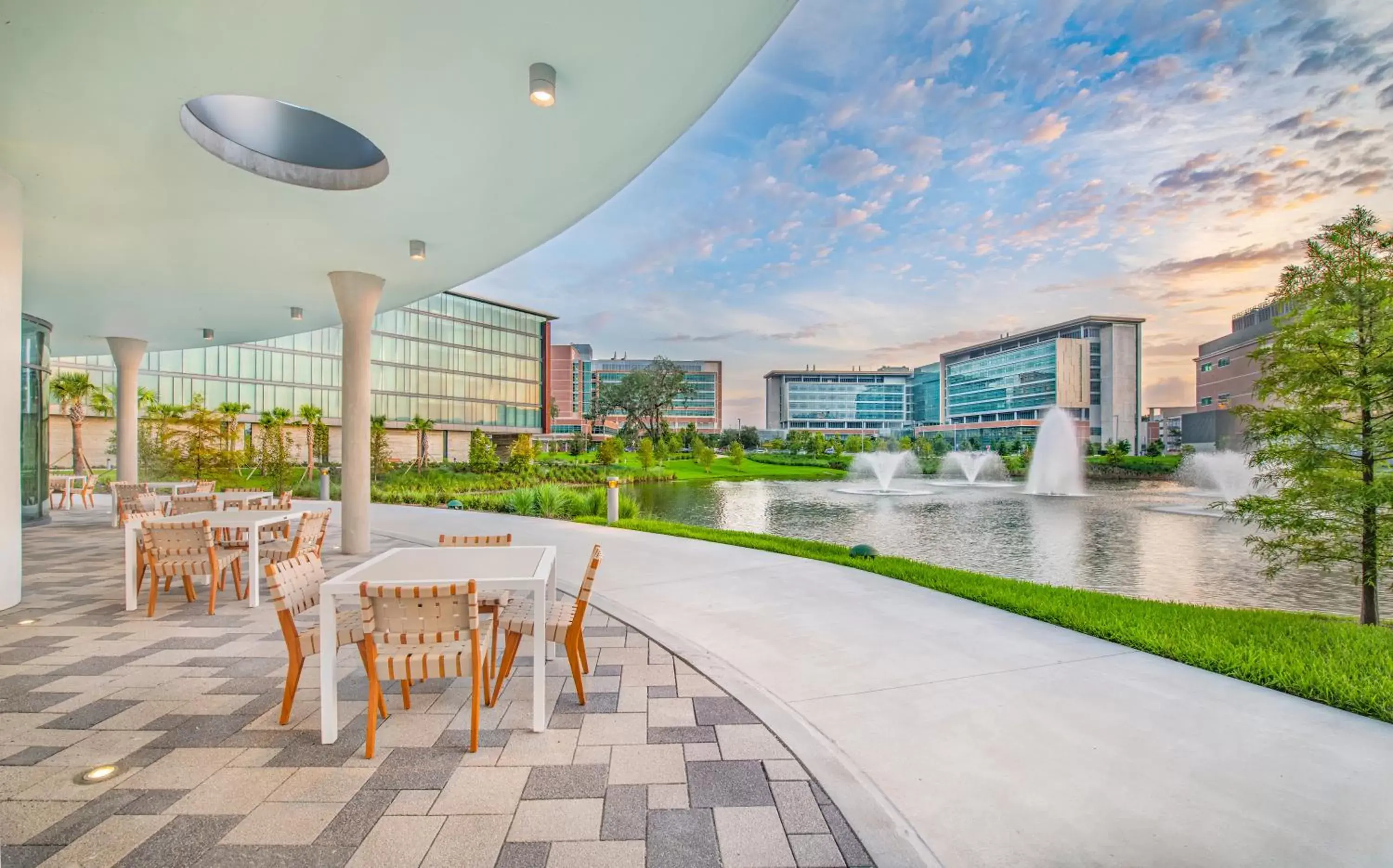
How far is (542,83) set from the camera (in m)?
4.27

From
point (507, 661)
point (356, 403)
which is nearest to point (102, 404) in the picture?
point (356, 403)

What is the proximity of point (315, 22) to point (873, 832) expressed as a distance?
595 centimetres

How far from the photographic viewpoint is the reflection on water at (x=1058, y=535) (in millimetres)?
9047

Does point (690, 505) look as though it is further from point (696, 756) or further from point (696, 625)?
point (696, 756)

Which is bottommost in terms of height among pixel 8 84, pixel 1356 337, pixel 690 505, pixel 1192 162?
pixel 690 505

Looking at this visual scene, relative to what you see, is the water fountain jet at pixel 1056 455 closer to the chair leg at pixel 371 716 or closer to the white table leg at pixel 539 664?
the white table leg at pixel 539 664

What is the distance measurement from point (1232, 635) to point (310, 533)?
31.3 ft

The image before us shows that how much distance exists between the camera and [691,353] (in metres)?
138

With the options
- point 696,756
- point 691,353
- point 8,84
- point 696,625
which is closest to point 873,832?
point 696,756

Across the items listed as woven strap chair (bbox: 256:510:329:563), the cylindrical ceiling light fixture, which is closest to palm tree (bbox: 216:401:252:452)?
woven strap chair (bbox: 256:510:329:563)

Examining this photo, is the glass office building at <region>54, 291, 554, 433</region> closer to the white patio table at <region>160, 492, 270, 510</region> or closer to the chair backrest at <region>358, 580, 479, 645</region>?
the white patio table at <region>160, 492, 270, 510</region>

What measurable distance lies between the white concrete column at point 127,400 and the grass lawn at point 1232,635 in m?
20.8

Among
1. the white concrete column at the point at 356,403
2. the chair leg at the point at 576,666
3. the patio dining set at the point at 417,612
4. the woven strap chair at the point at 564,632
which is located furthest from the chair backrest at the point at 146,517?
the chair leg at the point at 576,666

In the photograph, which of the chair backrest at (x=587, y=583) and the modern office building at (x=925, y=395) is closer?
the chair backrest at (x=587, y=583)
